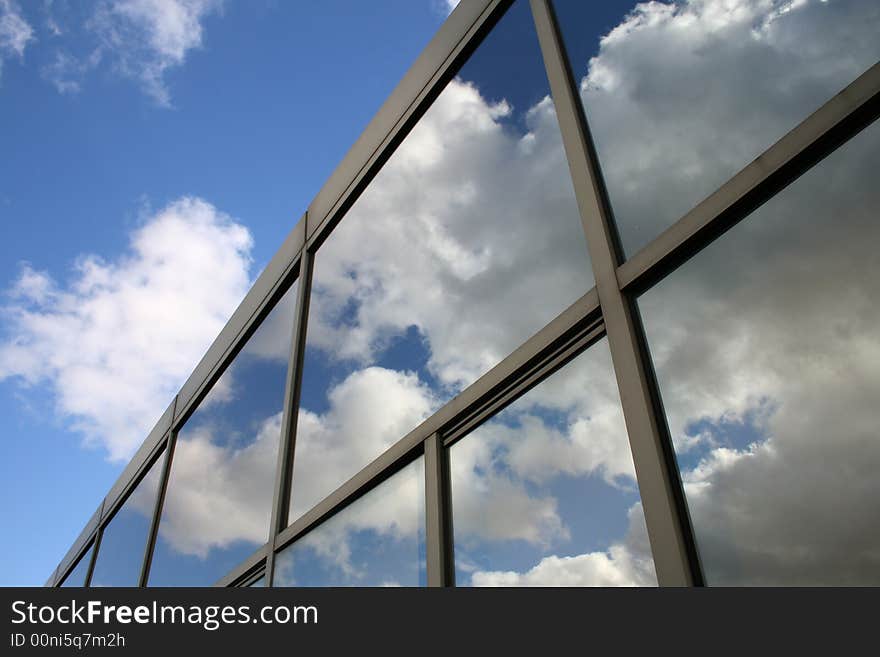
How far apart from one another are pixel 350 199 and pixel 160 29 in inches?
227

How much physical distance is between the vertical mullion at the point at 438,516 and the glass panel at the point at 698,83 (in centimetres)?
134

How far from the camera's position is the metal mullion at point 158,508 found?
6977 mm

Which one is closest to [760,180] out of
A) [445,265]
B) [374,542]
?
[445,265]

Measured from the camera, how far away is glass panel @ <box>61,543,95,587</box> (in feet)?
34.4

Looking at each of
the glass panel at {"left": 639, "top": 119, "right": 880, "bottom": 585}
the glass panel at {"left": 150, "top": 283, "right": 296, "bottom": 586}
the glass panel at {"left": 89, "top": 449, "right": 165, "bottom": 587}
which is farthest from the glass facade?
the glass panel at {"left": 89, "top": 449, "right": 165, "bottom": 587}

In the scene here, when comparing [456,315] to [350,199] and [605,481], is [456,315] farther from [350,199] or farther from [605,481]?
[350,199]

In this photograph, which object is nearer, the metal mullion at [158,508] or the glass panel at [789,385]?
the glass panel at [789,385]

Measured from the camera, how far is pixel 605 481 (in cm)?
Answer: 223

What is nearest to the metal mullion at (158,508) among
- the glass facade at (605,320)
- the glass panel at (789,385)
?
the glass facade at (605,320)

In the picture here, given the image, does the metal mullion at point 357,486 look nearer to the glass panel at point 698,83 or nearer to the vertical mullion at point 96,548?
the glass panel at point 698,83

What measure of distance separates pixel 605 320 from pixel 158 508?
650cm

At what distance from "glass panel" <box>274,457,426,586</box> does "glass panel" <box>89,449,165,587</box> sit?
4210 millimetres

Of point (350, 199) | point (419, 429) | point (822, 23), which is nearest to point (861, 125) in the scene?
point (822, 23)

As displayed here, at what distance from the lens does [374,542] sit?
342cm
